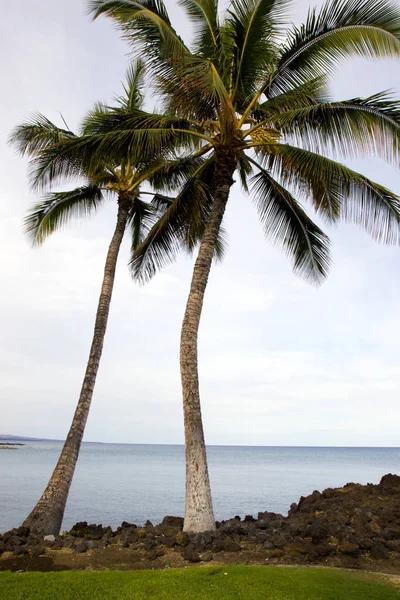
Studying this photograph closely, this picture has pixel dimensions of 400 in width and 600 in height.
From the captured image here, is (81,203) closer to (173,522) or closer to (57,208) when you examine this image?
(57,208)

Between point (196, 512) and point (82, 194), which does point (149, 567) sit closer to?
point (196, 512)

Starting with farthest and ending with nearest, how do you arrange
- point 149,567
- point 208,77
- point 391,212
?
point 391,212
point 208,77
point 149,567

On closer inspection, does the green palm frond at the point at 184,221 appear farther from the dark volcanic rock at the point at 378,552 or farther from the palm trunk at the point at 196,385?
the dark volcanic rock at the point at 378,552

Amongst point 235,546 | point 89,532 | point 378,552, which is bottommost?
point 89,532

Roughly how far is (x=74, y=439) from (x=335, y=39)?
406 inches

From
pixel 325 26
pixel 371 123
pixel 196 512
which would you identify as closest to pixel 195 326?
pixel 196 512

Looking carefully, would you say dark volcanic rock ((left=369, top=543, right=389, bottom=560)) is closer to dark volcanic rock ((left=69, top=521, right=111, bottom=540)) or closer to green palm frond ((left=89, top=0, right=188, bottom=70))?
dark volcanic rock ((left=69, top=521, right=111, bottom=540))

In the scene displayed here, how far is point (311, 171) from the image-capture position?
10516 millimetres

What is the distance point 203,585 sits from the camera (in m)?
6.54

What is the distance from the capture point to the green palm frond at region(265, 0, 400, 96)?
964cm

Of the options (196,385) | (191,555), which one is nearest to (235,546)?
(191,555)

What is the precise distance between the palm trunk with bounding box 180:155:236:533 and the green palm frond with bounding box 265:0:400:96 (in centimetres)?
238

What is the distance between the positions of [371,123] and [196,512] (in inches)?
323

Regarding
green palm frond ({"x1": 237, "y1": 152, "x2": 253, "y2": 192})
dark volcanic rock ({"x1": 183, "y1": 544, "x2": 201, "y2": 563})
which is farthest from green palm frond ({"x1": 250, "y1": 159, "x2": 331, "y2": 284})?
dark volcanic rock ({"x1": 183, "y1": 544, "x2": 201, "y2": 563})
